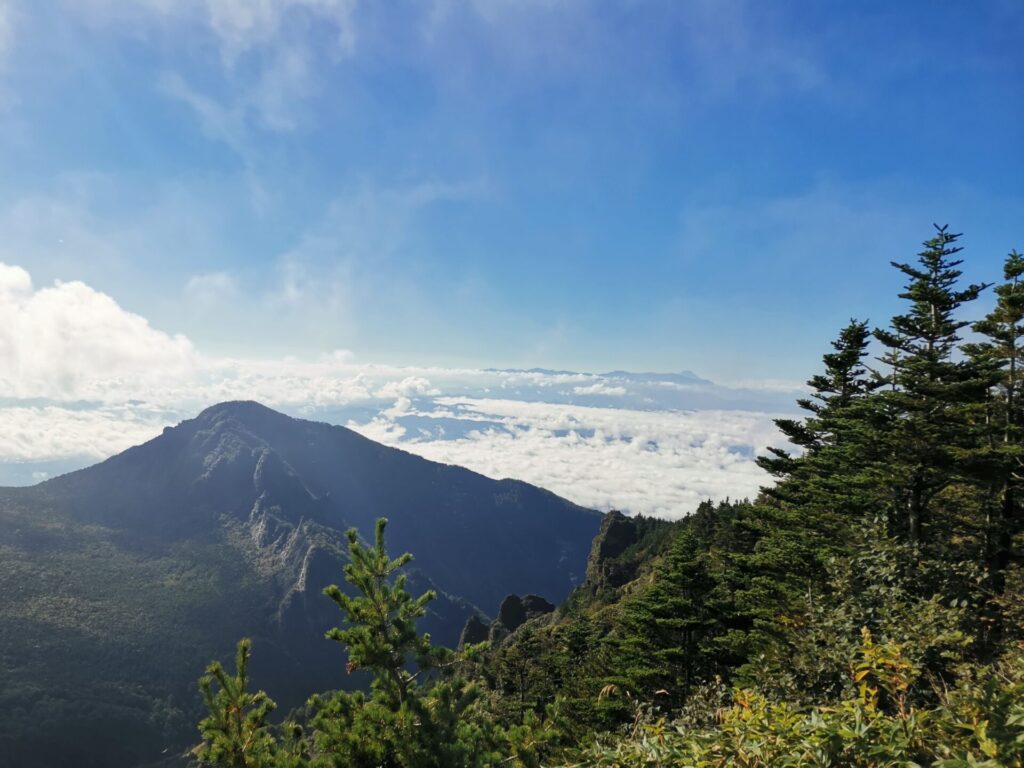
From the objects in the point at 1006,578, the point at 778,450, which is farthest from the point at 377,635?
the point at 778,450

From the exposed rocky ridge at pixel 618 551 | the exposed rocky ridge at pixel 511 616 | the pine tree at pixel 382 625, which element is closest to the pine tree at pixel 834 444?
the pine tree at pixel 382 625

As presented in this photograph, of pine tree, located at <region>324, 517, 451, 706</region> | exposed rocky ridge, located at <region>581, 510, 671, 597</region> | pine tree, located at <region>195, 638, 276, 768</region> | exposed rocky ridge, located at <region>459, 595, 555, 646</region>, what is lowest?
exposed rocky ridge, located at <region>459, 595, 555, 646</region>

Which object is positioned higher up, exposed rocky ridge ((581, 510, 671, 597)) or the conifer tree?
the conifer tree

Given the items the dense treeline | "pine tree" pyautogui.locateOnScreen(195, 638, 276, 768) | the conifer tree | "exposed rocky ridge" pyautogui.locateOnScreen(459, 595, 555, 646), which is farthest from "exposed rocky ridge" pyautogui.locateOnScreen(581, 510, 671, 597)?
"pine tree" pyautogui.locateOnScreen(195, 638, 276, 768)

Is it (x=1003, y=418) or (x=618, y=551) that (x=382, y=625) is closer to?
(x=1003, y=418)

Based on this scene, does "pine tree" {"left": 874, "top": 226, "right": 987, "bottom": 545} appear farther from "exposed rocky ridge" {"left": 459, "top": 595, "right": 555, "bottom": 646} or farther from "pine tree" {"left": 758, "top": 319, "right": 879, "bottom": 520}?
"exposed rocky ridge" {"left": 459, "top": 595, "right": 555, "bottom": 646}

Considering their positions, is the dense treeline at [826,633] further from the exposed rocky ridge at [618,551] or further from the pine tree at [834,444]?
the exposed rocky ridge at [618,551]

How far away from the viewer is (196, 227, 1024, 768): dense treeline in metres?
5.84

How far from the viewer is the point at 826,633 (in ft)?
43.8

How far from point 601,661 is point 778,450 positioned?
2251 centimetres

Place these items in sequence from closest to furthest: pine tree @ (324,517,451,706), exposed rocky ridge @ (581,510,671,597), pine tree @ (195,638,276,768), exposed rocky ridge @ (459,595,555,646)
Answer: pine tree @ (195,638,276,768) → pine tree @ (324,517,451,706) → exposed rocky ridge @ (581,510,671,597) → exposed rocky ridge @ (459,595,555,646)

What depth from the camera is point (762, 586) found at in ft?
103

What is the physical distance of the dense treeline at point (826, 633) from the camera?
584 centimetres

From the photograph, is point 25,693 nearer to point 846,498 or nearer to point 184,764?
point 184,764
